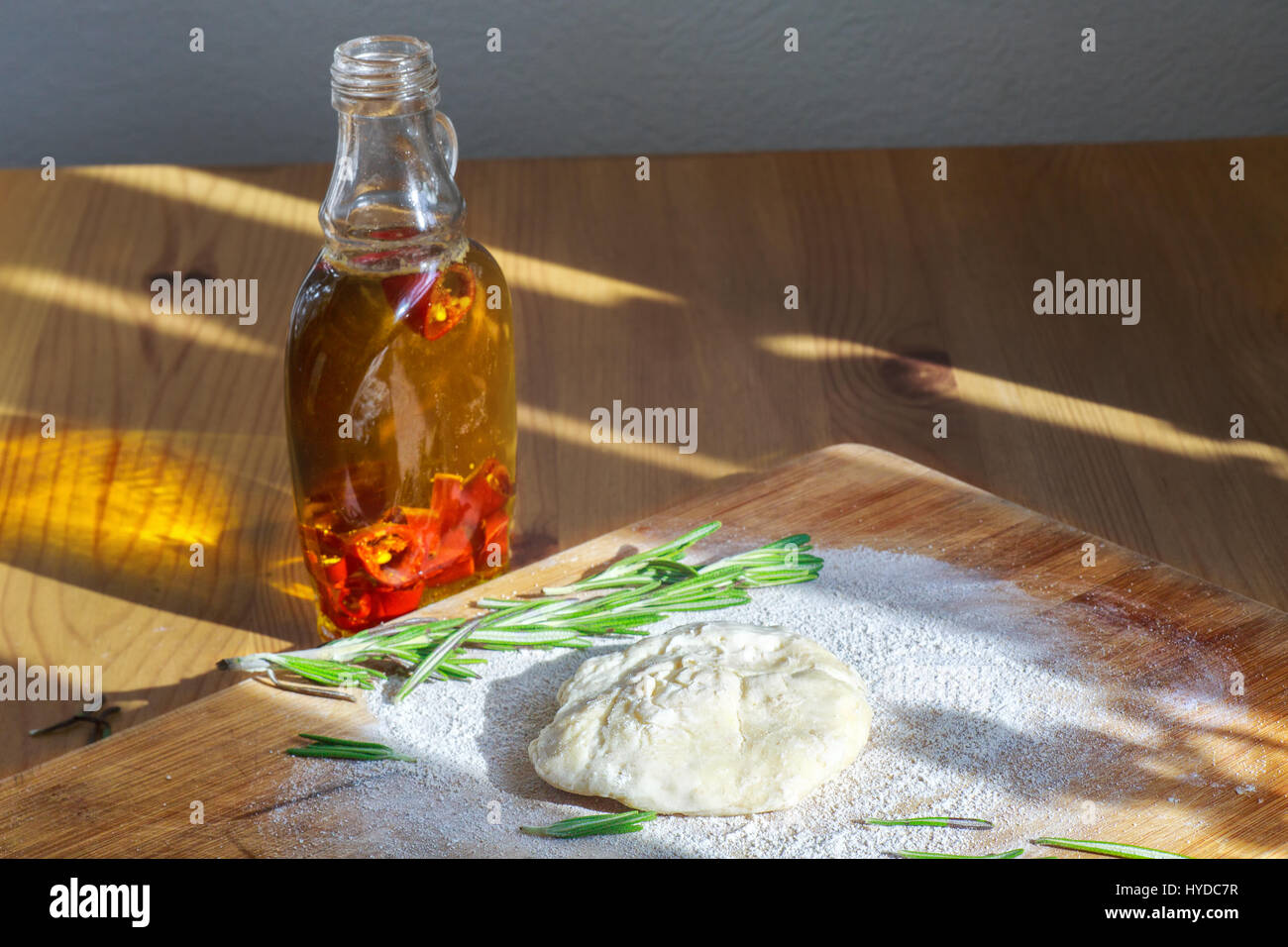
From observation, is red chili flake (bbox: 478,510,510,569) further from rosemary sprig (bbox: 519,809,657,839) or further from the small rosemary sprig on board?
rosemary sprig (bbox: 519,809,657,839)

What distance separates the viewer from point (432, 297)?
102 cm

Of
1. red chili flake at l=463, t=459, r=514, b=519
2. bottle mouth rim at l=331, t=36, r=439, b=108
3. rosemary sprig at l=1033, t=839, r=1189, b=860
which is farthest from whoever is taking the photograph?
red chili flake at l=463, t=459, r=514, b=519

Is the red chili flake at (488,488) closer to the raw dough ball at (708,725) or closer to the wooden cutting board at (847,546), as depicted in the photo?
the wooden cutting board at (847,546)

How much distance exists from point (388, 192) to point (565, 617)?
0.34 meters

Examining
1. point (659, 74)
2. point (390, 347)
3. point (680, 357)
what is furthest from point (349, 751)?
point (659, 74)

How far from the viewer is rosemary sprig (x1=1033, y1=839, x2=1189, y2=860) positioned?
0.82 metres

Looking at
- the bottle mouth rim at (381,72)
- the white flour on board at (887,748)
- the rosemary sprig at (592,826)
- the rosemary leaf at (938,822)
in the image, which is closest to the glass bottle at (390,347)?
the bottle mouth rim at (381,72)

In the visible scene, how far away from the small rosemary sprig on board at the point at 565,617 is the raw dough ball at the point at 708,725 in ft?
0.22

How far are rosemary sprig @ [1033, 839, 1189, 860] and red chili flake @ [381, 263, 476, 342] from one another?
552 millimetres

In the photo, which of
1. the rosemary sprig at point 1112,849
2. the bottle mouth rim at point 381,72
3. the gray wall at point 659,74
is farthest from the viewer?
the gray wall at point 659,74

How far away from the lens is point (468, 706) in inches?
38.4

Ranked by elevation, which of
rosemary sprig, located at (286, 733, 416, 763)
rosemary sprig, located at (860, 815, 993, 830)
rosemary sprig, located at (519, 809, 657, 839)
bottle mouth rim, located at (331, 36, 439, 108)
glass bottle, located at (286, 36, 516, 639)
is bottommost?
rosemary sprig, located at (860, 815, 993, 830)

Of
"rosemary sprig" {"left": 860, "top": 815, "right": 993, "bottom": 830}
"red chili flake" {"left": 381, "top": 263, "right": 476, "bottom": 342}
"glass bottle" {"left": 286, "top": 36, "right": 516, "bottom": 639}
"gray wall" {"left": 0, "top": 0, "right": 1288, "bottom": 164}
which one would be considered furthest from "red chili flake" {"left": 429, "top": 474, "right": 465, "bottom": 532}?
"gray wall" {"left": 0, "top": 0, "right": 1288, "bottom": 164}

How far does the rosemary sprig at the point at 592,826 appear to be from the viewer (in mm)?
835
